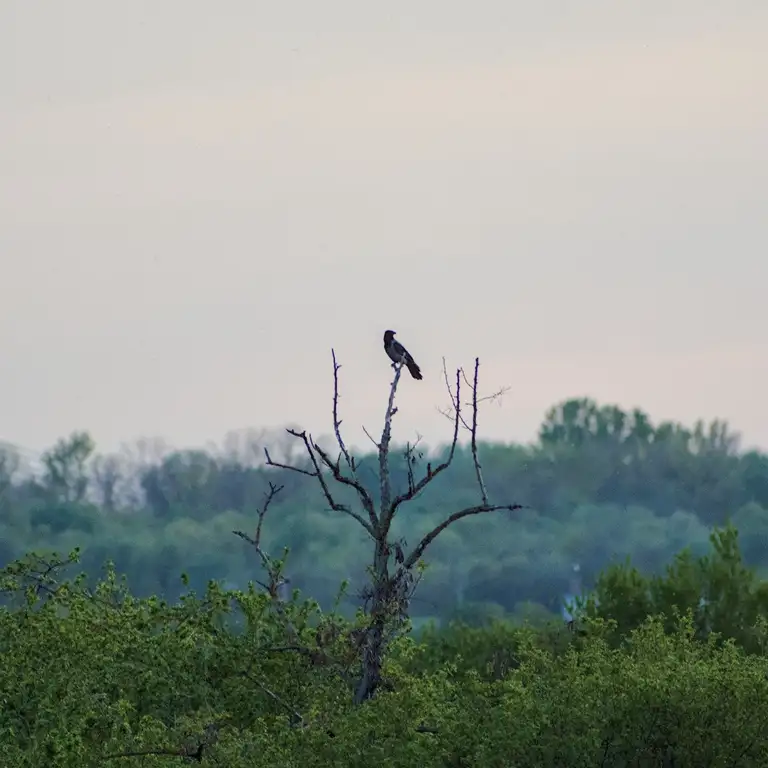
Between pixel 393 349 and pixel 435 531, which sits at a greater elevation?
pixel 393 349

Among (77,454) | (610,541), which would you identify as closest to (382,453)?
(610,541)

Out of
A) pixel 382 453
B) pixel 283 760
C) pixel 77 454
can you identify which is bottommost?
pixel 283 760

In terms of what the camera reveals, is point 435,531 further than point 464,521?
No

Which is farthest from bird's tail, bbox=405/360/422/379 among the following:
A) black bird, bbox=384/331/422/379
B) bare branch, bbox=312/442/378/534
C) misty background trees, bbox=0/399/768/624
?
misty background trees, bbox=0/399/768/624

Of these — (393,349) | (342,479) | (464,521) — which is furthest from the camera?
(464,521)

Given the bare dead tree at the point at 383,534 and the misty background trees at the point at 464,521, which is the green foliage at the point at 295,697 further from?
the misty background trees at the point at 464,521

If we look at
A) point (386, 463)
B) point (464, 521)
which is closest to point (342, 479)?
point (386, 463)

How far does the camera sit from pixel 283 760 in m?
18.9

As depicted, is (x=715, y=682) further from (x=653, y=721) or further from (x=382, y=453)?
(x=382, y=453)

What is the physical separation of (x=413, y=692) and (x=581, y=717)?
201cm

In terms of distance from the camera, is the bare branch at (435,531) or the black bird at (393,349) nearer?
the bare branch at (435,531)

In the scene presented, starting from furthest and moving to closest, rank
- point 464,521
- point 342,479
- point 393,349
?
point 464,521 → point 393,349 → point 342,479

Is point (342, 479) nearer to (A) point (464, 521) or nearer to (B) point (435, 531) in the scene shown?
(B) point (435, 531)

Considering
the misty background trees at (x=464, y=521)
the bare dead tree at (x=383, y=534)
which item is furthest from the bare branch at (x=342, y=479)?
the misty background trees at (x=464, y=521)
